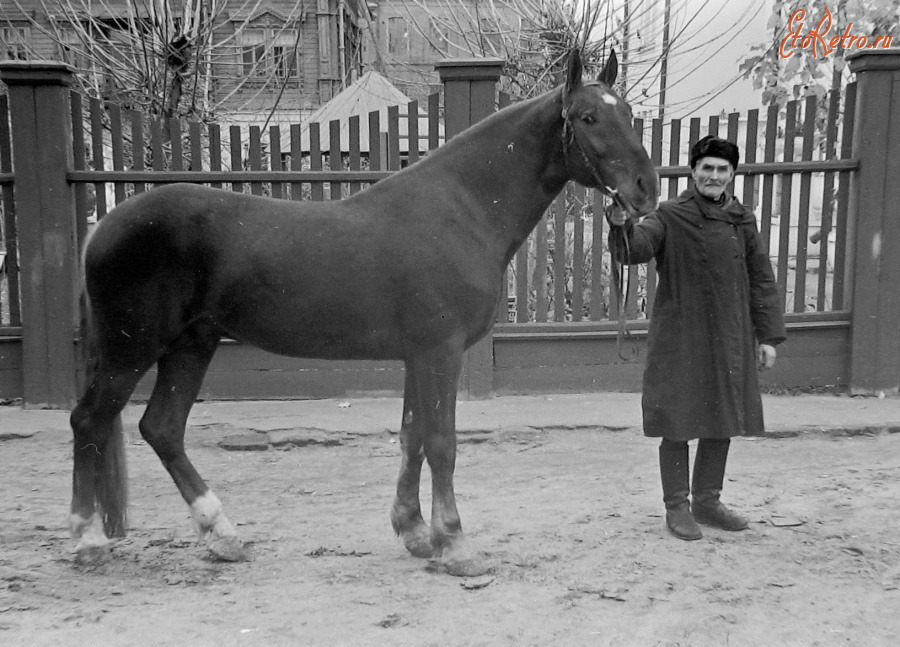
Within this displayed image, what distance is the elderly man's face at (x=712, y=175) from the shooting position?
11.5 ft

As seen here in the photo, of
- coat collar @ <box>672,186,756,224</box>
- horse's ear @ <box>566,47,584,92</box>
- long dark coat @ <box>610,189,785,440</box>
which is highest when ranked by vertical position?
horse's ear @ <box>566,47,584,92</box>

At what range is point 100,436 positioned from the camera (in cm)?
320

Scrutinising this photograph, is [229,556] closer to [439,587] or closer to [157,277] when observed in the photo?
[439,587]

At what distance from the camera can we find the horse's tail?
10.4 ft

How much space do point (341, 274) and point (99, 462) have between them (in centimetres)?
122

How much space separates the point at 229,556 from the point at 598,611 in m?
1.44

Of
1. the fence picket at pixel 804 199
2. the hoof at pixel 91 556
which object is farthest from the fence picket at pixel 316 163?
the fence picket at pixel 804 199

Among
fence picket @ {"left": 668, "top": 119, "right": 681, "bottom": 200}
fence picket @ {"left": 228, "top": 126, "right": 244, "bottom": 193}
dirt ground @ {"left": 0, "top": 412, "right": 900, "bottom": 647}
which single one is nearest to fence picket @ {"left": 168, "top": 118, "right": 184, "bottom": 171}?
fence picket @ {"left": 228, "top": 126, "right": 244, "bottom": 193}

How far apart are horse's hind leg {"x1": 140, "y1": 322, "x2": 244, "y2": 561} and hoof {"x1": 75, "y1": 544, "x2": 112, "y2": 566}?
0.37 meters

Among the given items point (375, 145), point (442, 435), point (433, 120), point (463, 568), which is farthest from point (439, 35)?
point (463, 568)

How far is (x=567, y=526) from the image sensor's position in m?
3.75

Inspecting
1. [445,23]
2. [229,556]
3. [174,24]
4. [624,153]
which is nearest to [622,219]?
[624,153]

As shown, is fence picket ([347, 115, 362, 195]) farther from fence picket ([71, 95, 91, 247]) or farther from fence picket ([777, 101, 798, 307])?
fence picket ([777, 101, 798, 307])

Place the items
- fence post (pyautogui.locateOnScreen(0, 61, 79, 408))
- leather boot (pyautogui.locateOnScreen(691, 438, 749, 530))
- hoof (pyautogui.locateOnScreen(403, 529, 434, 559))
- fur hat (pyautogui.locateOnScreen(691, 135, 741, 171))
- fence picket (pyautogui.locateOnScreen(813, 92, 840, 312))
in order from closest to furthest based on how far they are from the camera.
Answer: hoof (pyautogui.locateOnScreen(403, 529, 434, 559)), fur hat (pyautogui.locateOnScreen(691, 135, 741, 171)), leather boot (pyautogui.locateOnScreen(691, 438, 749, 530)), fence post (pyautogui.locateOnScreen(0, 61, 79, 408)), fence picket (pyautogui.locateOnScreen(813, 92, 840, 312))
